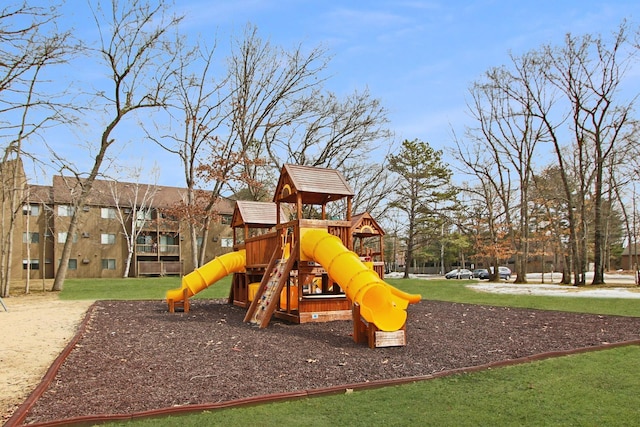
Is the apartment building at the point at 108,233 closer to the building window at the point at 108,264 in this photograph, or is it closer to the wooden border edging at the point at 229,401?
the building window at the point at 108,264

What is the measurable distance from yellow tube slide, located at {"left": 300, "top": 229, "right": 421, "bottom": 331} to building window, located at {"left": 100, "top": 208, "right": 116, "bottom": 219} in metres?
41.5

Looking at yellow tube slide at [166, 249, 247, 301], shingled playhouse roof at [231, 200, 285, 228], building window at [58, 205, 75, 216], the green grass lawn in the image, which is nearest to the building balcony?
building window at [58, 205, 75, 216]

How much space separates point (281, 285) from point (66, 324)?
5149 millimetres

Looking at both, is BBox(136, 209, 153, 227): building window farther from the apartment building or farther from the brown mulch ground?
the brown mulch ground

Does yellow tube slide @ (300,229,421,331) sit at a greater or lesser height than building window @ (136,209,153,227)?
lesser

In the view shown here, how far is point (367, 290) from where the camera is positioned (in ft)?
27.0

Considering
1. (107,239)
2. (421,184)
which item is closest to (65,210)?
(107,239)

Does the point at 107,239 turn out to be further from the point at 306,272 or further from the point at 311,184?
the point at 306,272

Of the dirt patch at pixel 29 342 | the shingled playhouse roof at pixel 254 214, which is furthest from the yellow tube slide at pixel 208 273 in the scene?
the dirt patch at pixel 29 342

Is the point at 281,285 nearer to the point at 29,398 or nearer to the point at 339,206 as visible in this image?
the point at 29,398

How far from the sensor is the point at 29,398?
498cm

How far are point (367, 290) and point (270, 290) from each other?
161 inches

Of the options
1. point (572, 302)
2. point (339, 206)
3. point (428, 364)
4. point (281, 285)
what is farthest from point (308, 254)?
point (339, 206)

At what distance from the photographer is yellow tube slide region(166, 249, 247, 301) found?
47.8ft
